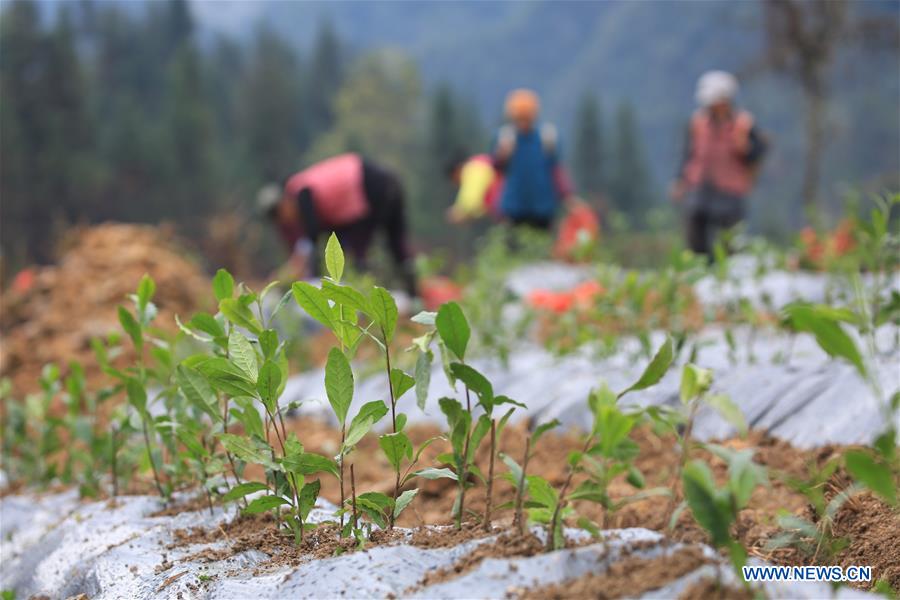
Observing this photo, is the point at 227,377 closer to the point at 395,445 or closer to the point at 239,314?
the point at 239,314

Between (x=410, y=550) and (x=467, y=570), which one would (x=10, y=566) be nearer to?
(x=410, y=550)

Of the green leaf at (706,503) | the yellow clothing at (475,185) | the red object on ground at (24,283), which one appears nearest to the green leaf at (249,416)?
the green leaf at (706,503)

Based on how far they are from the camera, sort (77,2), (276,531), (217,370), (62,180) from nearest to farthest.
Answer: (217,370), (276,531), (62,180), (77,2)

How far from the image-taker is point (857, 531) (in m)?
1.48

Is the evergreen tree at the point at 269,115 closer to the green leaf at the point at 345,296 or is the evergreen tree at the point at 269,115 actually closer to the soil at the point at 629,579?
the green leaf at the point at 345,296

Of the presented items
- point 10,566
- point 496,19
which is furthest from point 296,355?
point 496,19

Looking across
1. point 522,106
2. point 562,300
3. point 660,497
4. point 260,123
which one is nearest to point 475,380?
point 660,497

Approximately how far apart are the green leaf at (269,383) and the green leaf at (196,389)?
0.72 ft

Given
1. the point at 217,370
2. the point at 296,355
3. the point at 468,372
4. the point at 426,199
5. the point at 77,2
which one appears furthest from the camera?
the point at 77,2

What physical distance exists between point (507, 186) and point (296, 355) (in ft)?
14.4

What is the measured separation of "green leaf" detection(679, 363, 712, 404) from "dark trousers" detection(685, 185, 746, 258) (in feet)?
20.3

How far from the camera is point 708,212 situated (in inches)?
282

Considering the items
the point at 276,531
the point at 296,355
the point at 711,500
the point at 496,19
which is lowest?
the point at 296,355

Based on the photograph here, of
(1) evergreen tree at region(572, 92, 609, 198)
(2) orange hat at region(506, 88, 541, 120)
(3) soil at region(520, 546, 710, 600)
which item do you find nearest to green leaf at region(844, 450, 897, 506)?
(3) soil at region(520, 546, 710, 600)
